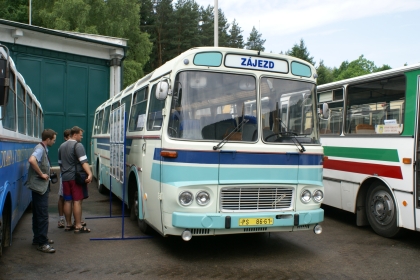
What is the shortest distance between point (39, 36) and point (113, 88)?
4.56 meters

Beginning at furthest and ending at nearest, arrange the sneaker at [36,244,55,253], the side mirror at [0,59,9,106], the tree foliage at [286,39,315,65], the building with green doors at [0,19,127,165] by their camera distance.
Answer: the tree foliage at [286,39,315,65] < the building with green doors at [0,19,127,165] < the sneaker at [36,244,55,253] < the side mirror at [0,59,9,106]

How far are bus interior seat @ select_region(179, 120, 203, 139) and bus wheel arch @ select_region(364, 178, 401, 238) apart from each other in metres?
3.93

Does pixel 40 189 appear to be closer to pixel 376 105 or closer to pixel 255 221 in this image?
pixel 255 221

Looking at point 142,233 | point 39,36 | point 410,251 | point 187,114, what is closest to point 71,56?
point 39,36

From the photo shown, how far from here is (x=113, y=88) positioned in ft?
76.5

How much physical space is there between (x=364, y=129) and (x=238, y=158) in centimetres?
371

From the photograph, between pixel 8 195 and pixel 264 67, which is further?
pixel 264 67

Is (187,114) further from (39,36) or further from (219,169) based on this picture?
(39,36)

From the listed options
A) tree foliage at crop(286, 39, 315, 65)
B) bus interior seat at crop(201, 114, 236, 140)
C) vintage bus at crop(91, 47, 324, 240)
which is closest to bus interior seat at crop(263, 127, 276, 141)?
vintage bus at crop(91, 47, 324, 240)

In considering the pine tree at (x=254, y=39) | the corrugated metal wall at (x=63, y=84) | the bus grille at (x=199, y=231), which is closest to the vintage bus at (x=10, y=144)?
the bus grille at (x=199, y=231)

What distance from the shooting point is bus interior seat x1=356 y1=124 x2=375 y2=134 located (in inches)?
336

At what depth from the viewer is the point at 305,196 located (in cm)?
666

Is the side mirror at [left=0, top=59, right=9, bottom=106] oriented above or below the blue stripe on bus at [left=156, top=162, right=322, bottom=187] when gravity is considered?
above

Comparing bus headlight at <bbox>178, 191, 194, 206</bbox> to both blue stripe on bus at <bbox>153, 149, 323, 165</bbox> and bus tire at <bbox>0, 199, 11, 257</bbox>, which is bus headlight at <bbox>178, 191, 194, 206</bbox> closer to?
blue stripe on bus at <bbox>153, 149, 323, 165</bbox>
